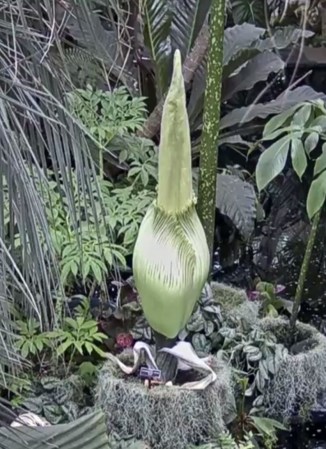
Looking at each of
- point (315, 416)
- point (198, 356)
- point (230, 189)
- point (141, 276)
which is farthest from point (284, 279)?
point (141, 276)

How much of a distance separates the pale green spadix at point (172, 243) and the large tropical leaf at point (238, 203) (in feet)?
2.77

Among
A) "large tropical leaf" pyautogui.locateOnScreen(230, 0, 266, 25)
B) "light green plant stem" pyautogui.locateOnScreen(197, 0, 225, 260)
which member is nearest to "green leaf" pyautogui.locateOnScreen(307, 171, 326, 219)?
"light green plant stem" pyautogui.locateOnScreen(197, 0, 225, 260)

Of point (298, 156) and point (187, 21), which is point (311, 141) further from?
point (187, 21)

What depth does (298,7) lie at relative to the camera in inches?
133

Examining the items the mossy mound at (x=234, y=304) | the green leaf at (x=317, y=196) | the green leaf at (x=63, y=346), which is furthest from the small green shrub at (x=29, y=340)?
the green leaf at (x=317, y=196)

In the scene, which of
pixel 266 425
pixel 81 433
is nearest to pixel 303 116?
pixel 266 425

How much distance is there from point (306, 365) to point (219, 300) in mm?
333

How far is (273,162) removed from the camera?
1646 mm

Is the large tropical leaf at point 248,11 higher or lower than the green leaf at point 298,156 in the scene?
higher

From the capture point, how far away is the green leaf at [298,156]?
159 cm

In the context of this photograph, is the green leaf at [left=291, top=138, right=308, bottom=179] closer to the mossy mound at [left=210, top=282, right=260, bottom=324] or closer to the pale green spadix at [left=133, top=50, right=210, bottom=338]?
the pale green spadix at [left=133, top=50, right=210, bottom=338]

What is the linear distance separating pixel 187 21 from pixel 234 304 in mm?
1233

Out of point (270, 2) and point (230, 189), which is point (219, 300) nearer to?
point (230, 189)

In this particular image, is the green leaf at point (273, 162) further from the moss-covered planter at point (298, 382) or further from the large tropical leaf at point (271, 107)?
the large tropical leaf at point (271, 107)
